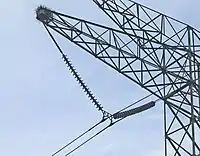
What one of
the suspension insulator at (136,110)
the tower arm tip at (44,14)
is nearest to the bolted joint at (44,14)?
the tower arm tip at (44,14)

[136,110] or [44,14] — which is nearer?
[44,14]

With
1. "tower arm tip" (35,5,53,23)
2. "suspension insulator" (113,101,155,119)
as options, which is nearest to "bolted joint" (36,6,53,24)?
"tower arm tip" (35,5,53,23)

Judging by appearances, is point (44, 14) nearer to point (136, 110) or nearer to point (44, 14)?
point (44, 14)

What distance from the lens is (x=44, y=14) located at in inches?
964

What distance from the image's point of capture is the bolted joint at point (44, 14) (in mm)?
24469

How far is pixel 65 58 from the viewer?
25.9m

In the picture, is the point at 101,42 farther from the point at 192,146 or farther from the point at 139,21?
the point at 192,146

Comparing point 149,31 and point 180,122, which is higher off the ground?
point 149,31

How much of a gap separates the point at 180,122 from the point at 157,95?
4.26 feet

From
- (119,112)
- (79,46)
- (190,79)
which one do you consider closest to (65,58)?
(79,46)

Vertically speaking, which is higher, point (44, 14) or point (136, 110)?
point (44, 14)

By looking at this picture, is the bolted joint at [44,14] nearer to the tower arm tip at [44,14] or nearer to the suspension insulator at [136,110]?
the tower arm tip at [44,14]

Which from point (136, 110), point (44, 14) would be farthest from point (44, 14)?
point (136, 110)

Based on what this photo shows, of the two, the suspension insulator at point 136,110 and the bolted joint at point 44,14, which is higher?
the bolted joint at point 44,14
